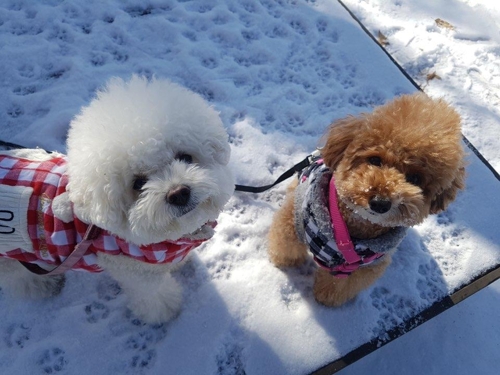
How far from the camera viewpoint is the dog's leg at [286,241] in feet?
6.81

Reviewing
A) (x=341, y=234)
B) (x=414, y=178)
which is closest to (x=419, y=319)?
(x=341, y=234)

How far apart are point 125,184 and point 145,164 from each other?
0.10m

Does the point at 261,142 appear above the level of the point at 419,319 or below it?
above

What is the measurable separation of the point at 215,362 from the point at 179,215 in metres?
1.09

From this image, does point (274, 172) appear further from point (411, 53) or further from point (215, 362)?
point (411, 53)

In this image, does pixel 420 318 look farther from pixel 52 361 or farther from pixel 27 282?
pixel 27 282

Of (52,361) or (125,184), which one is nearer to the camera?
(125,184)

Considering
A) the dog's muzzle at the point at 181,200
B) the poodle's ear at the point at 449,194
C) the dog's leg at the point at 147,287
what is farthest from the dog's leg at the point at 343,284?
the dog's muzzle at the point at 181,200

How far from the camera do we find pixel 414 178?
5.22ft

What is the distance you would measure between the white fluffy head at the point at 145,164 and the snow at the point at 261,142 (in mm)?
915

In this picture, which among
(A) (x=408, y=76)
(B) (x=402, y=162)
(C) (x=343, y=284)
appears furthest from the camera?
Answer: (A) (x=408, y=76)

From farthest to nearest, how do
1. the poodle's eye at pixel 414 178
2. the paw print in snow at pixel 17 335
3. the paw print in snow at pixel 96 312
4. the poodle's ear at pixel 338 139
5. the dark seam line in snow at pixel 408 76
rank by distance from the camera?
the dark seam line in snow at pixel 408 76 < the paw print in snow at pixel 96 312 < the paw print in snow at pixel 17 335 < the poodle's ear at pixel 338 139 < the poodle's eye at pixel 414 178

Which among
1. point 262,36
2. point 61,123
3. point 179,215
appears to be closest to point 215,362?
point 179,215

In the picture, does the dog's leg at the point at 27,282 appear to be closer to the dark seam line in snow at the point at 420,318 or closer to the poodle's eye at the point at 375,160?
the dark seam line in snow at the point at 420,318
